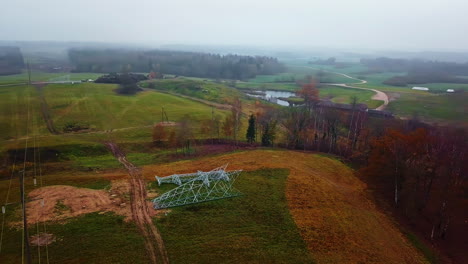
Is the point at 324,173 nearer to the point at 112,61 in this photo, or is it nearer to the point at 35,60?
the point at 35,60

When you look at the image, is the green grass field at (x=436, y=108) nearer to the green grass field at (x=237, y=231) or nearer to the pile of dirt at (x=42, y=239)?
the green grass field at (x=237, y=231)

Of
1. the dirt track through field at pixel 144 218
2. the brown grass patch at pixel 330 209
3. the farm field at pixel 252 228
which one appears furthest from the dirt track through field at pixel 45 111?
the brown grass patch at pixel 330 209

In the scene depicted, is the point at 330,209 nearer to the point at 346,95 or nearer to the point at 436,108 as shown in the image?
the point at 436,108

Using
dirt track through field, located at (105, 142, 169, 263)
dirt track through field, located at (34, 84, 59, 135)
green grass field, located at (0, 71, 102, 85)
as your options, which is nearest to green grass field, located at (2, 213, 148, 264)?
dirt track through field, located at (105, 142, 169, 263)

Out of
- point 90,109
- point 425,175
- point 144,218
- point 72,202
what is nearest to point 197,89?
point 90,109

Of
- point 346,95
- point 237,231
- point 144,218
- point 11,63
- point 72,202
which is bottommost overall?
point 237,231

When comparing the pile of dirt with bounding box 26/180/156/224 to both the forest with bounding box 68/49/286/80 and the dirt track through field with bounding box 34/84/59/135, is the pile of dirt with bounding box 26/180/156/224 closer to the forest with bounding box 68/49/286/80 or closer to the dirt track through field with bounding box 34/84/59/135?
the dirt track through field with bounding box 34/84/59/135
